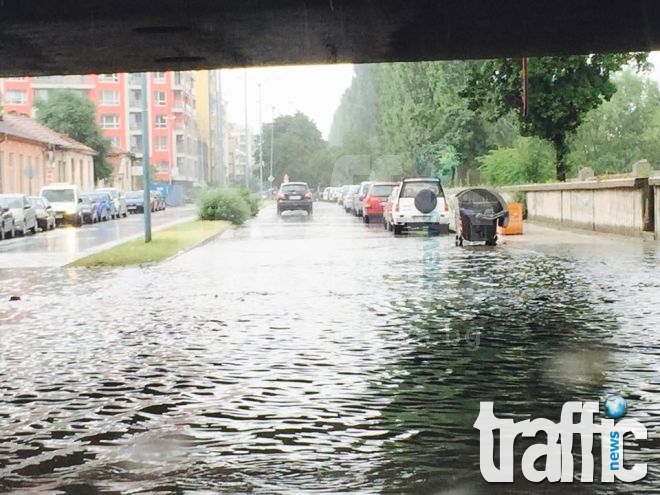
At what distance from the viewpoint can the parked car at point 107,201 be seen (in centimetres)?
6437

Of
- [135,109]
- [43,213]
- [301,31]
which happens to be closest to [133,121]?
[135,109]

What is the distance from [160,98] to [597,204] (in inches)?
4767

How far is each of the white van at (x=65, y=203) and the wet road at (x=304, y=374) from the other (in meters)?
35.8

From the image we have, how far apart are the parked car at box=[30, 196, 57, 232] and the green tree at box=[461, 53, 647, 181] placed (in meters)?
18.6

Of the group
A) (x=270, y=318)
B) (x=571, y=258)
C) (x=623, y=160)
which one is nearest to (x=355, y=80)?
(x=623, y=160)

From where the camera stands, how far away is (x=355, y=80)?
15175cm

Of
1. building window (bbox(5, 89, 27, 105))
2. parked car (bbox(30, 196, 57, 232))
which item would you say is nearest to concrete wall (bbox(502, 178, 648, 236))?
parked car (bbox(30, 196, 57, 232))

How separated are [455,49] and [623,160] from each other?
3189 inches

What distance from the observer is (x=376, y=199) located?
2040 inches

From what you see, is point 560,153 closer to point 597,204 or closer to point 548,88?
point 548,88

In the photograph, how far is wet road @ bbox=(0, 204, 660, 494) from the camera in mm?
6492

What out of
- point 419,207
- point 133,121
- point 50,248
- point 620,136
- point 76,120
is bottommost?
point 50,248

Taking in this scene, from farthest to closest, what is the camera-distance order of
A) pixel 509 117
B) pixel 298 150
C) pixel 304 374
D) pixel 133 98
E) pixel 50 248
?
pixel 298 150, pixel 133 98, pixel 509 117, pixel 50 248, pixel 304 374

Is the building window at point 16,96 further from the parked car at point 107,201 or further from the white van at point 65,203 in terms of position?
the white van at point 65,203
